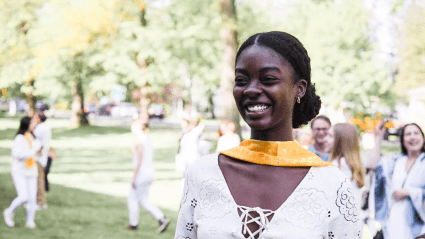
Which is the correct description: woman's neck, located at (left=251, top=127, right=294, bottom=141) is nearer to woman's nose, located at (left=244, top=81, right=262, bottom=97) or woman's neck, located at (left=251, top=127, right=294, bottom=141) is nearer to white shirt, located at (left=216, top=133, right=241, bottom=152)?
woman's nose, located at (left=244, top=81, right=262, bottom=97)

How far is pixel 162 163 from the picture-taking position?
18.0m

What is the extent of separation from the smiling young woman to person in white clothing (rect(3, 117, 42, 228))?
6.92 m

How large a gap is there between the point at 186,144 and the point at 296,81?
312 inches

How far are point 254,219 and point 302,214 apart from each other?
16cm

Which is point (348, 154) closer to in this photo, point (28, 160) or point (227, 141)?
point (227, 141)

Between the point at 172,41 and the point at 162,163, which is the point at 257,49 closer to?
the point at 162,163

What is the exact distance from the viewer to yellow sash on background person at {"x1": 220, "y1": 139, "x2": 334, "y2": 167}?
1.63 m

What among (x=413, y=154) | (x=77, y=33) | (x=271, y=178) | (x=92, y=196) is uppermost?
(x=77, y=33)

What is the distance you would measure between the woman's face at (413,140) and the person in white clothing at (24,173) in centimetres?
590

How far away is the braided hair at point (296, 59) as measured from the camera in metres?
1.66

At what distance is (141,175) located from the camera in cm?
777

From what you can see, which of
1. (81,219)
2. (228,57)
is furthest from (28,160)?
(228,57)

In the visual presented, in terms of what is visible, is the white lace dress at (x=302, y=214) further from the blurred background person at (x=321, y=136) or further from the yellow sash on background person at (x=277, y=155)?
the blurred background person at (x=321, y=136)

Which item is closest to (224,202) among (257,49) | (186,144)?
(257,49)
